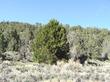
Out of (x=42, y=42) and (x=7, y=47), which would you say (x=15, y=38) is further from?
(x=42, y=42)

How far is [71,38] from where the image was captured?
9162 cm

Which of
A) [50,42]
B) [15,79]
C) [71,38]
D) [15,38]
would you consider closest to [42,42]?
[50,42]

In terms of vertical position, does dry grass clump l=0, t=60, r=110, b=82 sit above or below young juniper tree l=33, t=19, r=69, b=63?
below

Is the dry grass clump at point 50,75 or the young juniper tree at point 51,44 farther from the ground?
the young juniper tree at point 51,44

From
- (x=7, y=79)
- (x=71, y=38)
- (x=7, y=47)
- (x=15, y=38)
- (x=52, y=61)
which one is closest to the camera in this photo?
(x=7, y=79)

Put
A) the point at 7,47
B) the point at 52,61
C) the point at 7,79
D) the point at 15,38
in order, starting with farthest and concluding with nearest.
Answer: the point at 15,38, the point at 7,47, the point at 52,61, the point at 7,79

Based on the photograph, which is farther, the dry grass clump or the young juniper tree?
the young juniper tree

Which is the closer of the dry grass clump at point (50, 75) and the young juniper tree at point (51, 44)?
the dry grass clump at point (50, 75)

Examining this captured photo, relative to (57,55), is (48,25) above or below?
above

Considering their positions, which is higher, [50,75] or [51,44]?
[51,44]

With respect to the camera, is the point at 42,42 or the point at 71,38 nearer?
the point at 42,42

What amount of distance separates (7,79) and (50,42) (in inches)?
917

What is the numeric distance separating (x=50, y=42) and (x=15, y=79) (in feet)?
75.2

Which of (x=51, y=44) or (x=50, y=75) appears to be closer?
(x=50, y=75)
